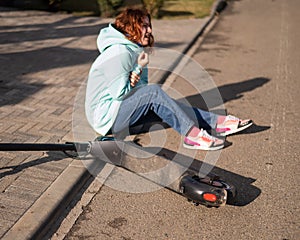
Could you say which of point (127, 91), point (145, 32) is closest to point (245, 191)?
point (127, 91)

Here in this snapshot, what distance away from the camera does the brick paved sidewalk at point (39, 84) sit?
3.26 metres

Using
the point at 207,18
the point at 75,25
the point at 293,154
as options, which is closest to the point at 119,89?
the point at 293,154

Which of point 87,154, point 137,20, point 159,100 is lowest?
point 87,154

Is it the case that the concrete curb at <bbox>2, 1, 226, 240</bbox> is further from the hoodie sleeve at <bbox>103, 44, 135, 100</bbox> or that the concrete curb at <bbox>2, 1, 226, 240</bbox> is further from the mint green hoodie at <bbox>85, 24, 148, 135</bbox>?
the hoodie sleeve at <bbox>103, 44, 135, 100</bbox>

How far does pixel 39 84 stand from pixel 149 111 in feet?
6.59

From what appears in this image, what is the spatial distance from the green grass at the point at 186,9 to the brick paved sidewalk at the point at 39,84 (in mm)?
1009

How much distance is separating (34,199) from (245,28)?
8730 mm

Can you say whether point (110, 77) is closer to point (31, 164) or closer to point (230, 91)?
point (31, 164)

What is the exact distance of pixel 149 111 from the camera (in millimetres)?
4035

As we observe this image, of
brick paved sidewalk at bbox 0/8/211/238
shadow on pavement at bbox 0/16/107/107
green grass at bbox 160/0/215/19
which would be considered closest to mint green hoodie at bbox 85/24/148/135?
brick paved sidewalk at bbox 0/8/211/238

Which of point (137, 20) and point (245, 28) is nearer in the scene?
point (137, 20)

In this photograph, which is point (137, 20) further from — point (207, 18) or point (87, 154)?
point (207, 18)

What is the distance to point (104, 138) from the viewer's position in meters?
3.83

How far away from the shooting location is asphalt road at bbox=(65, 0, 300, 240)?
114 inches
